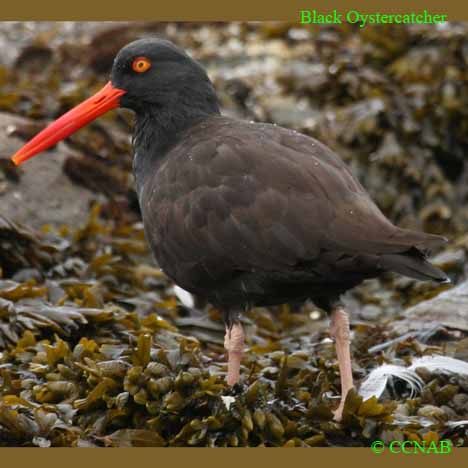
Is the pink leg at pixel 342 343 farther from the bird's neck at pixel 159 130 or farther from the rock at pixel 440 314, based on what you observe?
the bird's neck at pixel 159 130

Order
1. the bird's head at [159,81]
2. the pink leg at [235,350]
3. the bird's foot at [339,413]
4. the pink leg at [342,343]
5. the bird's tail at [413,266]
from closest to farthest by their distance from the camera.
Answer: the bird's tail at [413,266] < the bird's foot at [339,413] < the pink leg at [342,343] < the pink leg at [235,350] < the bird's head at [159,81]

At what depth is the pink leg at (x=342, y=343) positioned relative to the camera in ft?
18.1

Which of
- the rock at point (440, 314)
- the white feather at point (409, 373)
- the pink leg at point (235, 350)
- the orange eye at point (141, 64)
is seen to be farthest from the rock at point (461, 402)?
the orange eye at point (141, 64)

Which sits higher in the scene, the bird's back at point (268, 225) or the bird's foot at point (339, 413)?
the bird's back at point (268, 225)

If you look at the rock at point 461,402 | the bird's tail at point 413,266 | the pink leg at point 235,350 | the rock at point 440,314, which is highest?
the bird's tail at point 413,266

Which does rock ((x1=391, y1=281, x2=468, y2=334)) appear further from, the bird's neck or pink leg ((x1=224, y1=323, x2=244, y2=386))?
the bird's neck

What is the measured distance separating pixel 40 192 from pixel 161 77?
2.39m

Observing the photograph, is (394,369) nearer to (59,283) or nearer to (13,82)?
(59,283)

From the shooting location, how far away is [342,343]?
557 cm

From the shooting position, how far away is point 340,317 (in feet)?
18.3

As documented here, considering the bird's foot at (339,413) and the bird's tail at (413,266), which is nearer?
the bird's tail at (413,266)

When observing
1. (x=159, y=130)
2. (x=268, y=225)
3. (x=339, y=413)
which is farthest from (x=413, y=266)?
(x=159, y=130)

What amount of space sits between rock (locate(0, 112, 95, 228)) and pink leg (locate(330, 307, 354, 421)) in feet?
10.6

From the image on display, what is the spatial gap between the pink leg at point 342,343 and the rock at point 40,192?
324 centimetres
